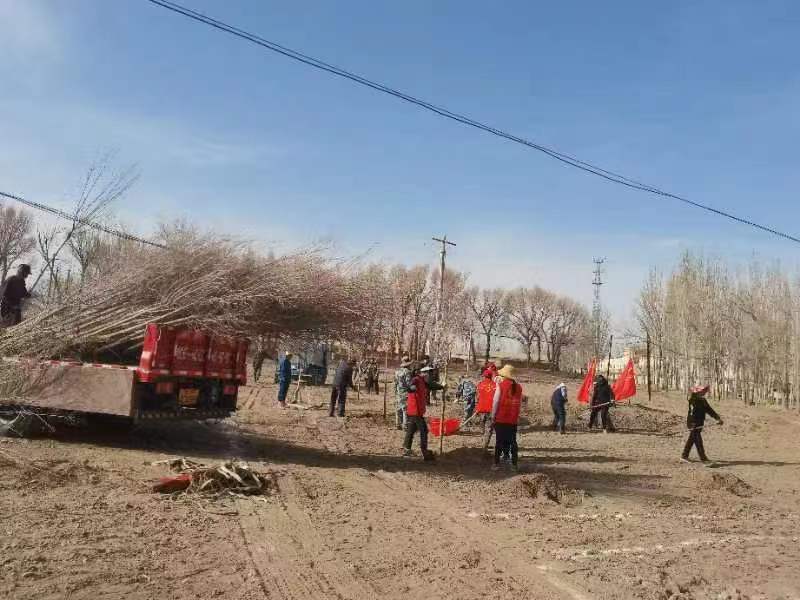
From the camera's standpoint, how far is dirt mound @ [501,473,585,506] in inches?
325

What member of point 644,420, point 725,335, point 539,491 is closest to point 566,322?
point 725,335

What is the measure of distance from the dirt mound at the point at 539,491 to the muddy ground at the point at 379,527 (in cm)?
3

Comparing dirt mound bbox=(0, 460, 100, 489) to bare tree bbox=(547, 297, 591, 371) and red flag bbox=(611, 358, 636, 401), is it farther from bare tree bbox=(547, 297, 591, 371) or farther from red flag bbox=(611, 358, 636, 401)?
bare tree bbox=(547, 297, 591, 371)

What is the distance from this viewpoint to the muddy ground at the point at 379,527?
4.74 metres

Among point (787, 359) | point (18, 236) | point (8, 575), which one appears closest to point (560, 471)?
point (8, 575)

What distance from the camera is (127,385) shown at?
9.13 meters

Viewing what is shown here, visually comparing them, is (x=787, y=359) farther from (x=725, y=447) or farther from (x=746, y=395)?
(x=725, y=447)

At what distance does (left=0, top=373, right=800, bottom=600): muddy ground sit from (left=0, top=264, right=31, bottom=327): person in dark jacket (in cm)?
195

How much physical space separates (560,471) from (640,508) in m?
2.70

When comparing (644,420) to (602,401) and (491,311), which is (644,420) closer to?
(602,401)

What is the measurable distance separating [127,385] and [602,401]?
12849mm

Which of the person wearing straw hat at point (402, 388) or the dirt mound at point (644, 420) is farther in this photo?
the dirt mound at point (644, 420)

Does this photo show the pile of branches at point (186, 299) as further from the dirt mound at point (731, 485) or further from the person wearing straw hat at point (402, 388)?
the dirt mound at point (731, 485)

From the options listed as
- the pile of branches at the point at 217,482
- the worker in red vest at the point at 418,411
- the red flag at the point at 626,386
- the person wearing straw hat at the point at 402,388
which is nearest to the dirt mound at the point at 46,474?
the pile of branches at the point at 217,482
